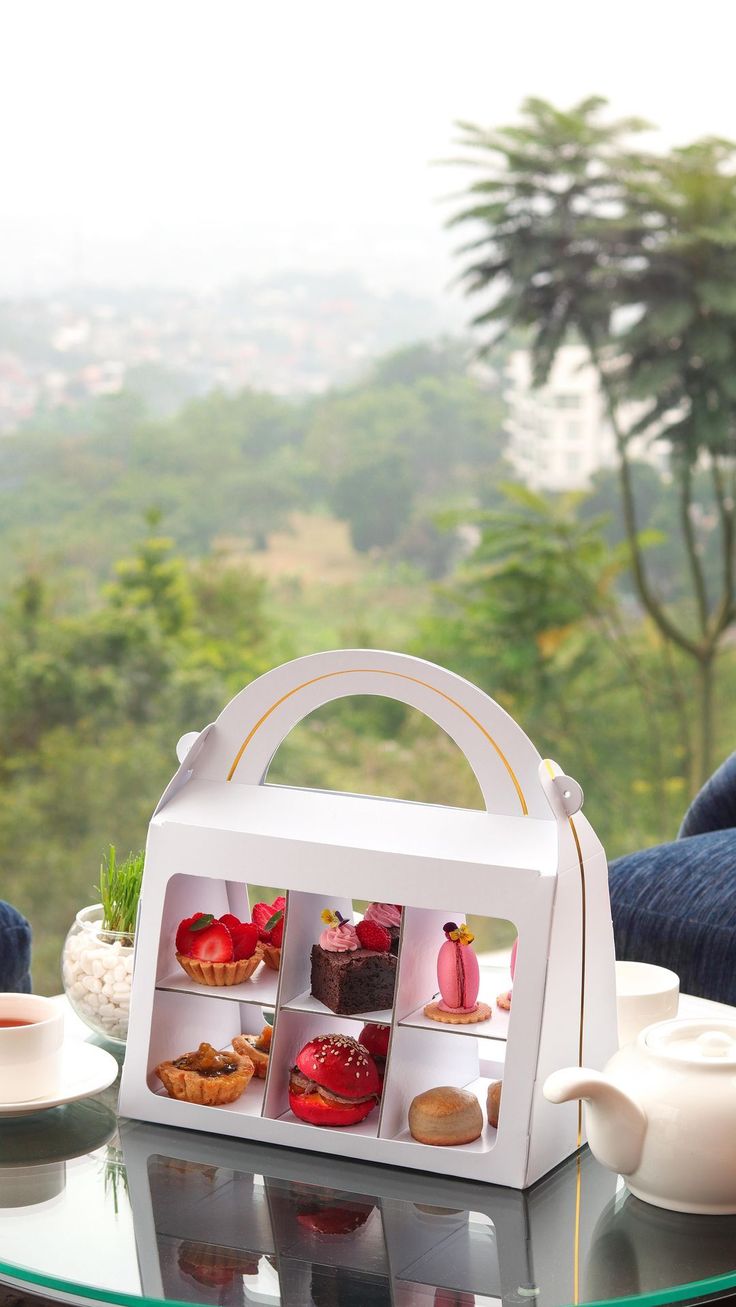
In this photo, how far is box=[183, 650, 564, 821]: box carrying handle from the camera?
115 centimetres

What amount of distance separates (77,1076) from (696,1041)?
0.53 metres

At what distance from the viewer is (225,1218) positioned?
103 centimetres

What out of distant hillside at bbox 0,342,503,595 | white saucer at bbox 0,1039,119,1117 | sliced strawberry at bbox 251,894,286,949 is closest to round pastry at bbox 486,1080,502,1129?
sliced strawberry at bbox 251,894,286,949

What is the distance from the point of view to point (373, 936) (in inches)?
46.9

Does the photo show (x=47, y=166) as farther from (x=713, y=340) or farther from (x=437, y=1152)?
(x=437, y=1152)

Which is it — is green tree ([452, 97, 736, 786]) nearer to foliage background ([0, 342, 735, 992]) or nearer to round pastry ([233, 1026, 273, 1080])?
foliage background ([0, 342, 735, 992])

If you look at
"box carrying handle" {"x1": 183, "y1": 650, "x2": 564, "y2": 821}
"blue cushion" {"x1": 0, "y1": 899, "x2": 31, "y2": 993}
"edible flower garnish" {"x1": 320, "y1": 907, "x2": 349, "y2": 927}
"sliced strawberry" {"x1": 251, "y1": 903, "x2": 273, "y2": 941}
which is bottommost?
"blue cushion" {"x1": 0, "y1": 899, "x2": 31, "y2": 993}

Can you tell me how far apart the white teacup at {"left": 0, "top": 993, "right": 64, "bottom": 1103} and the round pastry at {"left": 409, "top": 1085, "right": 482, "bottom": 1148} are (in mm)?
304

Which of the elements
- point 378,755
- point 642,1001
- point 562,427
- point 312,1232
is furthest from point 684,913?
point 562,427

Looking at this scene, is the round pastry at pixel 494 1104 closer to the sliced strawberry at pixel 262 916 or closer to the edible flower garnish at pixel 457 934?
the edible flower garnish at pixel 457 934

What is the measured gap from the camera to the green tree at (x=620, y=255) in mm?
4160

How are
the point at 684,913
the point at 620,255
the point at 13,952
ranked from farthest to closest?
the point at 620,255 < the point at 684,913 < the point at 13,952

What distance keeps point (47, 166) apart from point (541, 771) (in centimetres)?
349

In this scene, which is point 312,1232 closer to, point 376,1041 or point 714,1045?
point 376,1041
